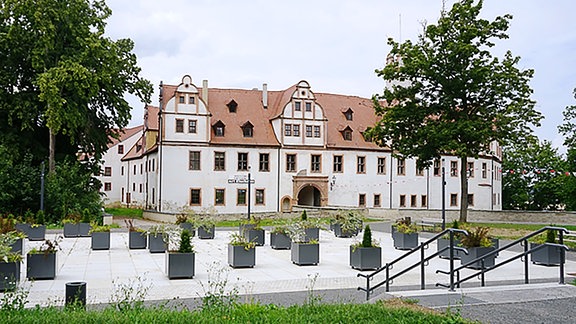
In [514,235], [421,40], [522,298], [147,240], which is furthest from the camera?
[421,40]

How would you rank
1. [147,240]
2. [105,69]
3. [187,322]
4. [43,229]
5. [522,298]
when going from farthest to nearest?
[105,69], [43,229], [147,240], [522,298], [187,322]

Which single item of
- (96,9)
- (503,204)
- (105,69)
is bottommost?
(503,204)

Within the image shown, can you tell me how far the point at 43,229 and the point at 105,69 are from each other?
47.9ft

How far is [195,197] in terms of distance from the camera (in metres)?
44.2

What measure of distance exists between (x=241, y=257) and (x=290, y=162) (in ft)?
107

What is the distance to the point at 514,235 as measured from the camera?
26.2 m

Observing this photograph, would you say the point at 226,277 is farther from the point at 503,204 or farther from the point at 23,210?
the point at 503,204

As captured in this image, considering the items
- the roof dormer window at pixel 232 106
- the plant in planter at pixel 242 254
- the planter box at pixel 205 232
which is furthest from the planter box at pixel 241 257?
the roof dormer window at pixel 232 106

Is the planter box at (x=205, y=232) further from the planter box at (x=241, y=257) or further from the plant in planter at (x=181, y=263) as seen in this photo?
the plant in planter at (x=181, y=263)

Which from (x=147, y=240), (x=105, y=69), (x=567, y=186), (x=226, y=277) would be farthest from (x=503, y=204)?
(x=226, y=277)

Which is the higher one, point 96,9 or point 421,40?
point 96,9

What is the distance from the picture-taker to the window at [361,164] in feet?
162

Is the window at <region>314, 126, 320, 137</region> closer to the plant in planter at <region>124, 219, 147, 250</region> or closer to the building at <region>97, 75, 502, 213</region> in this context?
the building at <region>97, 75, 502, 213</region>

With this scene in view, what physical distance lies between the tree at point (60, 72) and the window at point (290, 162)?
545 inches
